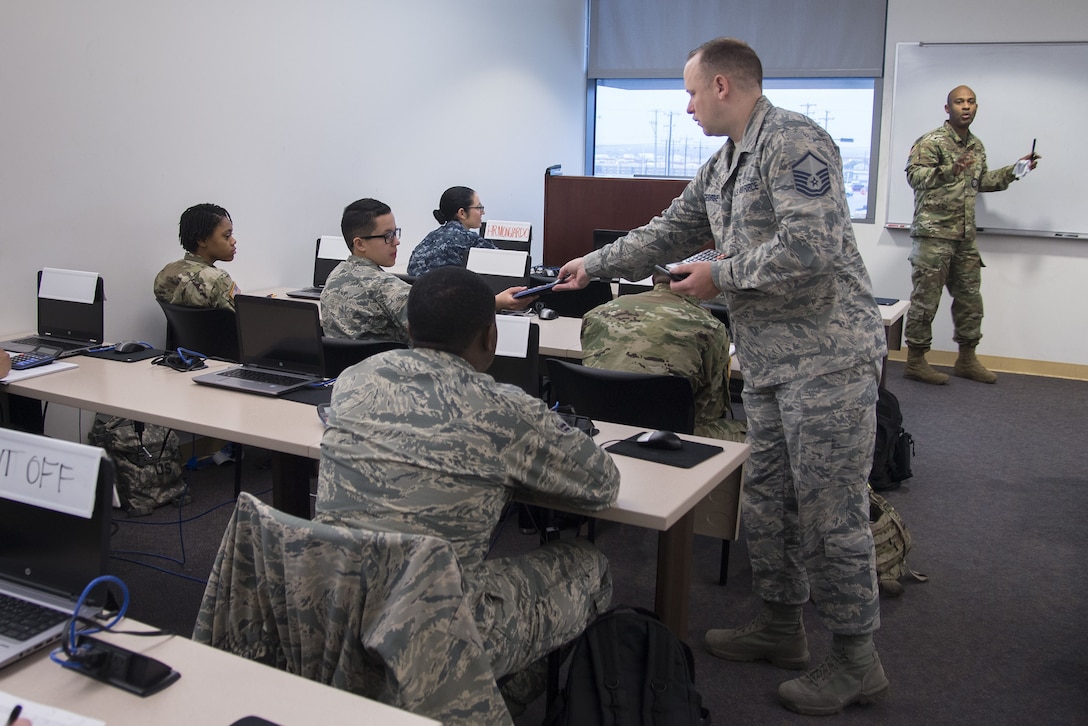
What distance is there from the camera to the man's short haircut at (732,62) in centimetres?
225

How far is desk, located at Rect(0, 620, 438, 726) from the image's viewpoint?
114 cm

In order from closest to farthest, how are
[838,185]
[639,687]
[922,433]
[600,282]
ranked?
[639,687], [838,185], [600,282], [922,433]

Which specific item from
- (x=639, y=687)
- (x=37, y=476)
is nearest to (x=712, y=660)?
(x=639, y=687)

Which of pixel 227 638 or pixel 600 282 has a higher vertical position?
pixel 600 282

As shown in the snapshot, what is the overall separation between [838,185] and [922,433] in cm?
326

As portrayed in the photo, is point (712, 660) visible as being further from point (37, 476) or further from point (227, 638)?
point (37, 476)

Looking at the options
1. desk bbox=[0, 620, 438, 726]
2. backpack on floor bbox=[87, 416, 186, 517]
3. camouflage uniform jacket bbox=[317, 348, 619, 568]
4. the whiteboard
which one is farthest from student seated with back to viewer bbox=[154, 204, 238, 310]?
the whiteboard

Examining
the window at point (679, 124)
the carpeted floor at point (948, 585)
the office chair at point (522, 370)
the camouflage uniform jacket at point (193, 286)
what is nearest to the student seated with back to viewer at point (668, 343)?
the office chair at point (522, 370)

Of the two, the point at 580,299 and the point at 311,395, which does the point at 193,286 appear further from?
the point at 580,299

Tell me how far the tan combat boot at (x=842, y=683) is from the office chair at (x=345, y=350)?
1.81m

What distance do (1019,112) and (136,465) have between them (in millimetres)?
6103

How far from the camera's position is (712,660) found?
2.65m

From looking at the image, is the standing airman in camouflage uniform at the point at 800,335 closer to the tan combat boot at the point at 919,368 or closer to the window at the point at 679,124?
the tan combat boot at the point at 919,368

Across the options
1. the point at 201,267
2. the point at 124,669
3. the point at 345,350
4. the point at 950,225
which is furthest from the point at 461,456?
the point at 950,225
